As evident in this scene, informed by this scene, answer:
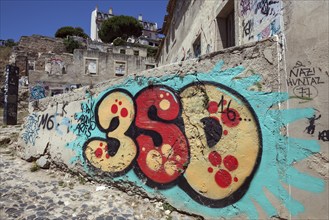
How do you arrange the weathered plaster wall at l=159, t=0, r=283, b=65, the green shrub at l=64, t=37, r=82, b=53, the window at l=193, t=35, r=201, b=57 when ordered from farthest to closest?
1. the green shrub at l=64, t=37, r=82, b=53
2. the window at l=193, t=35, r=201, b=57
3. the weathered plaster wall at l=159, t=0, r=283, b=65

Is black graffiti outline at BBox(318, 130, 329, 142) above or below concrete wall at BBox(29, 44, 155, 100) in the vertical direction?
below

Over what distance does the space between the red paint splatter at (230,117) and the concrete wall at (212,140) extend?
0.01 metres

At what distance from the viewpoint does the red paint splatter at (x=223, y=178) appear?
2514mm

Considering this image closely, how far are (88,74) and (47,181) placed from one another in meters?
19.9

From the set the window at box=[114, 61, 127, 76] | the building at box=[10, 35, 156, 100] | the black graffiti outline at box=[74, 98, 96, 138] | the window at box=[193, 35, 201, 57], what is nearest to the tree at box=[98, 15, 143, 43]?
the building at box=[10, 35, 156, 100]

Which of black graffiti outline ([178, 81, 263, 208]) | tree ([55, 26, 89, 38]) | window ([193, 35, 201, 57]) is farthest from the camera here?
tree ([55, 26, 89, 38])

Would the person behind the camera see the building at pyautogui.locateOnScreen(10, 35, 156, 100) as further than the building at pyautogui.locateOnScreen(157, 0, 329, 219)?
Yes

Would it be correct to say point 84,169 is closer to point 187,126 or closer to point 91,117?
point 91,117

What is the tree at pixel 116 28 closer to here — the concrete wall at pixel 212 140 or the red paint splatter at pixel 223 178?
the concrete wall at pixel 212 140

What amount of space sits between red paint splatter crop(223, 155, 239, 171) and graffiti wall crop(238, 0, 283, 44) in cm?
161

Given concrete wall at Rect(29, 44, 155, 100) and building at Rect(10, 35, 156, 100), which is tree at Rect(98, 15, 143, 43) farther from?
concrete wall at Rect(29, 44, 155, 100)

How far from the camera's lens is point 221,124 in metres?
2.62

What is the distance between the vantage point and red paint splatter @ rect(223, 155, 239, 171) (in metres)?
2.48

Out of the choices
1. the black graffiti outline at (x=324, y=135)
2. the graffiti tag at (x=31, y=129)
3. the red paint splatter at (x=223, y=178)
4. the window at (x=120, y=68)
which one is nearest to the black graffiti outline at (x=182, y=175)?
the red paint splatter at (x=223, y=178)
